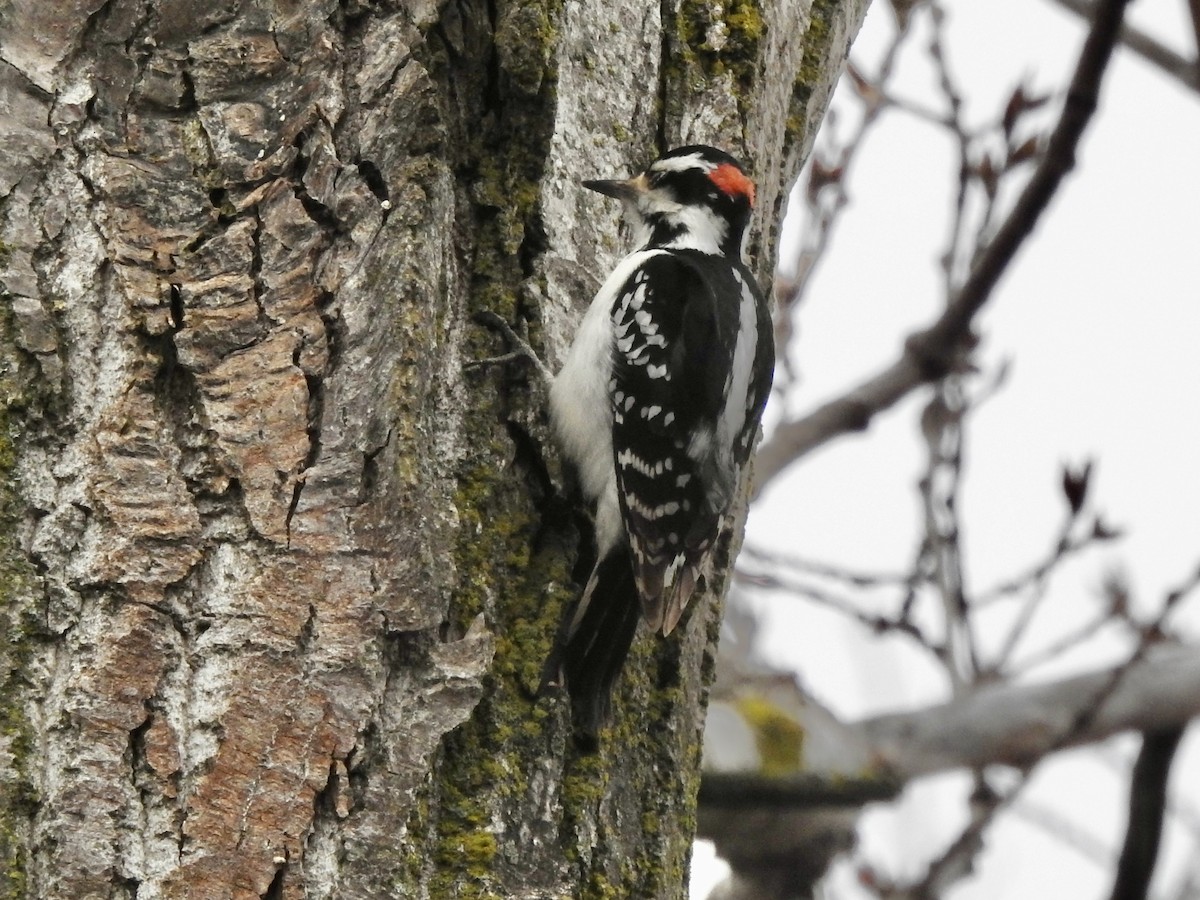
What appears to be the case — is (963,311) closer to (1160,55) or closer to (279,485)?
(1160,55)

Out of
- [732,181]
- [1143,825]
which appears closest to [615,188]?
[732,181]

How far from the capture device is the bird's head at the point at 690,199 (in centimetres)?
262

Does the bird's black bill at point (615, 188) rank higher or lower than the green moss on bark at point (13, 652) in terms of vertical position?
higher

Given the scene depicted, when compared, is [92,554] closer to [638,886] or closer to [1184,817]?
[638,886]

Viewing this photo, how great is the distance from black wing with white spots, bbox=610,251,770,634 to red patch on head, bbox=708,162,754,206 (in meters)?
0.23

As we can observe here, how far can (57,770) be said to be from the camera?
176 cm

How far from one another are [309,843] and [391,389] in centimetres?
62

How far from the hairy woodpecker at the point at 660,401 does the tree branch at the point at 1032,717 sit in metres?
1.44

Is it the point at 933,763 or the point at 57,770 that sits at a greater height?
the point at 933,763

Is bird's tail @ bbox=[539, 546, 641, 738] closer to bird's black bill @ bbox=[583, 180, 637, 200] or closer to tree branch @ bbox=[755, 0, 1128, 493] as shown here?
bird's black bill @ bbox=[583, 180, 637, 200]

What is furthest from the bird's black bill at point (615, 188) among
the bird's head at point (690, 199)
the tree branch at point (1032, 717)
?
the tree branch at point (1032, 717)

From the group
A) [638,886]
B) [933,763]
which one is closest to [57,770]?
[638,886]

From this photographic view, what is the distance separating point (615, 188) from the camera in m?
2.57

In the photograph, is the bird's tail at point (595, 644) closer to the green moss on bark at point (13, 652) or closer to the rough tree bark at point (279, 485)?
the rough tree bark at point (279, 485)
